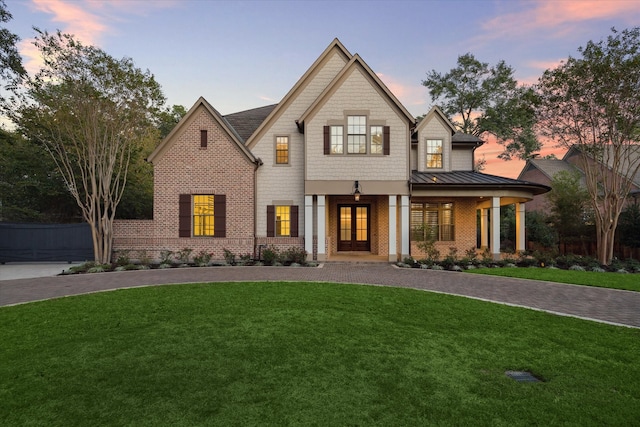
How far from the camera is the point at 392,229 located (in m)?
15.8

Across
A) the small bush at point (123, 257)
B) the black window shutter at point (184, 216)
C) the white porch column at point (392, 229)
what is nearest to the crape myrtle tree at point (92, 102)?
the small bush at point (123, 257)

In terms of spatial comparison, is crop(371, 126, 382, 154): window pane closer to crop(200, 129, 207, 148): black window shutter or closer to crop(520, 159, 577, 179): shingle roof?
crop(200, 129, 207, 148): black window shutter

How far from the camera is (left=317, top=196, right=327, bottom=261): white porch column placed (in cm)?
1570

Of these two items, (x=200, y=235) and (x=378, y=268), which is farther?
(x=200, y=235)

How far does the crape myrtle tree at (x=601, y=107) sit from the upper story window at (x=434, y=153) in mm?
4836

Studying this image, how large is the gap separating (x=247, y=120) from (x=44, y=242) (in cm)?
1217

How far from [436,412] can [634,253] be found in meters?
20.8

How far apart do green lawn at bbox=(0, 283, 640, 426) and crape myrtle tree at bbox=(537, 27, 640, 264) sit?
1238 cm

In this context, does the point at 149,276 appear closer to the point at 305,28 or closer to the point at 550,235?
the point at 305,28

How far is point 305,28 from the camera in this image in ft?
59.4

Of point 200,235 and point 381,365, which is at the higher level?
point 200,235

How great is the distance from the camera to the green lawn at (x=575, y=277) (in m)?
10.1

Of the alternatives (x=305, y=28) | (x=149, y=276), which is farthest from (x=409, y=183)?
(x=149, y=276)

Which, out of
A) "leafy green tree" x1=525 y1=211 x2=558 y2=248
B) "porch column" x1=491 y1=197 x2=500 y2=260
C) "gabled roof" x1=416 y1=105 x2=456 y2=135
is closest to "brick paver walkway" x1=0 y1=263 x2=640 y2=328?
"porch column" x1=491 y1=197 x2=500 y2=260
